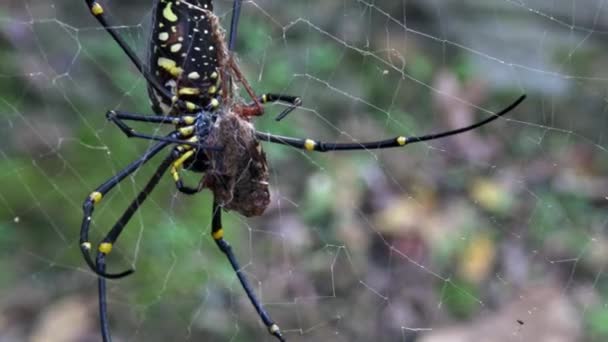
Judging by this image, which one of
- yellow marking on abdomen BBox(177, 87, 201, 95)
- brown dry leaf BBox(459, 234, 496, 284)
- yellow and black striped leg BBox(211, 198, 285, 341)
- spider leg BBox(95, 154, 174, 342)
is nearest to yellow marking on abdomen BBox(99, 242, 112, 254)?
spider leg BBox(95, 154, 174, 342)

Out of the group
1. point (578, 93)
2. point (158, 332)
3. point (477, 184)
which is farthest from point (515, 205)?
point (158, 332)

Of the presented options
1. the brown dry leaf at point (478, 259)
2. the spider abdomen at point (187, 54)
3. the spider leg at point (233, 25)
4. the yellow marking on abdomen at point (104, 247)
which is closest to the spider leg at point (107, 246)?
the yellow marking on abdomen at point (104, 247)

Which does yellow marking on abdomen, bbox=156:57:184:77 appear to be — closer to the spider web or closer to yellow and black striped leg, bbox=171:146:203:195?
yellow and black striped leg, bbox=171:146:203:195

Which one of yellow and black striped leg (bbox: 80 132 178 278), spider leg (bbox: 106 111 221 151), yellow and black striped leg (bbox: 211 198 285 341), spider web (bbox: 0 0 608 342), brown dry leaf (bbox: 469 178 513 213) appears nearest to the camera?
spider leg (bbox: 106 111 221 151)

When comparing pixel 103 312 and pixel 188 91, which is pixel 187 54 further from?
pixel 103 312

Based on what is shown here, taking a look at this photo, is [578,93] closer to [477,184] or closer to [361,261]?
[477,184]

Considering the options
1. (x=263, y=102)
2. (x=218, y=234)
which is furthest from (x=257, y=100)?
(x=218, y=234)
